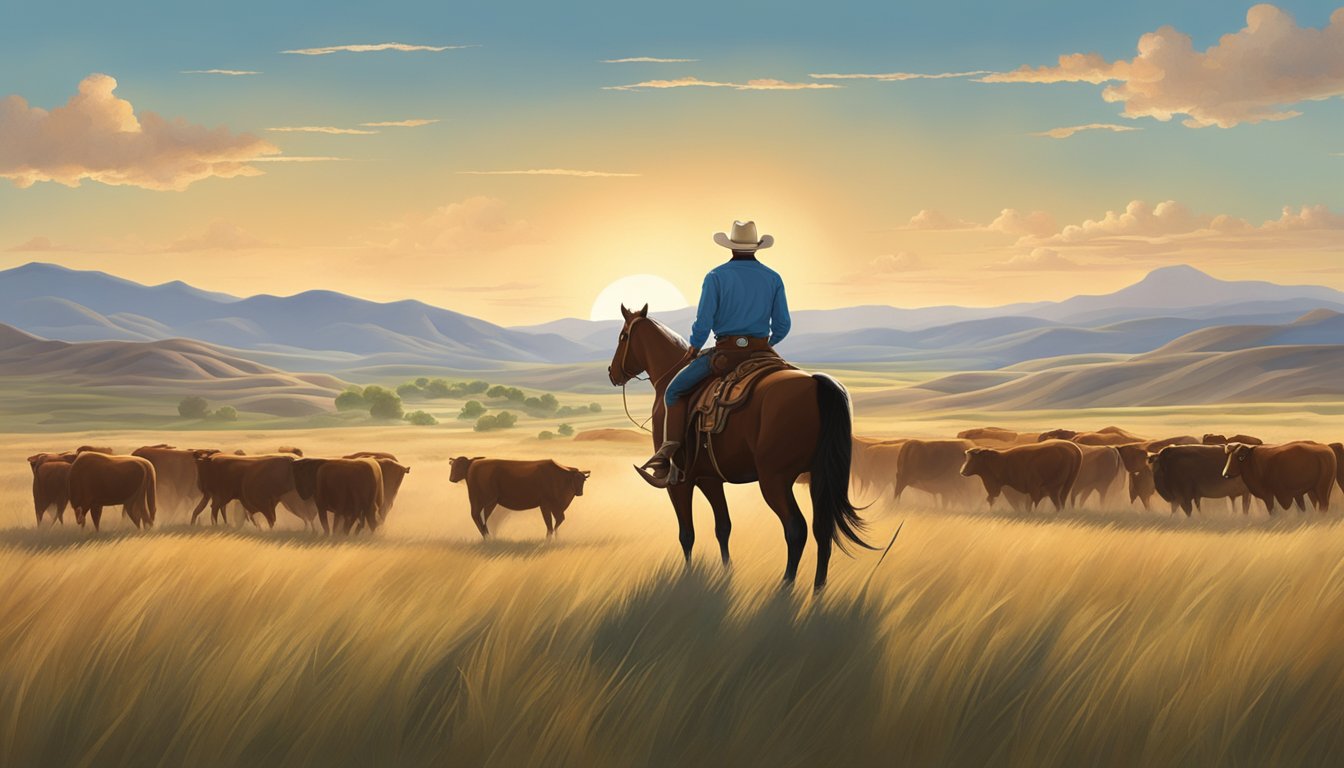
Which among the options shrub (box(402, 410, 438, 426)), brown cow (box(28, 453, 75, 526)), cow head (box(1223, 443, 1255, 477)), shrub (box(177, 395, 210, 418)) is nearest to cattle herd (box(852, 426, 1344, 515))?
cow head (box(1223, 443, 1255, 477))

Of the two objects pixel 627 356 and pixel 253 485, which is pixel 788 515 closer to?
pixel 627 356

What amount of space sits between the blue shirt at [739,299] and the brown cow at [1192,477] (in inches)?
452

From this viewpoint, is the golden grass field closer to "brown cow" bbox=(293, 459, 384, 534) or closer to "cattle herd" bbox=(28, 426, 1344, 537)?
"brown cow" bbox=(293, 459, 384, 534)

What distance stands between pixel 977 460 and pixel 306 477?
11.8m

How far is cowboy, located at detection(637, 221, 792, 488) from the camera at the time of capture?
1067 cm

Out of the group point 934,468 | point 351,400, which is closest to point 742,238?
point 934,468

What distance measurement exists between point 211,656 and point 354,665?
0.88 m

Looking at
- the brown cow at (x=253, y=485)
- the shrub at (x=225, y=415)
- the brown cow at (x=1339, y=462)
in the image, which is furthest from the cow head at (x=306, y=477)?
the shrub at (x=225, y=415)

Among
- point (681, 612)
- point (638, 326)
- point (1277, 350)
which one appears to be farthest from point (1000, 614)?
point (1277, 350)

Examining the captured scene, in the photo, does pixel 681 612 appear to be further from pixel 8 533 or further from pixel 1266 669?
pixel 8 533

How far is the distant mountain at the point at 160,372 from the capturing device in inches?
5192

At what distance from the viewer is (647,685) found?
6.04 m

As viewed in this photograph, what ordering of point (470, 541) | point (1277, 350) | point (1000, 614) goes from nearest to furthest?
point (1000, 614) → point (470, 541) → point (1277, 350)

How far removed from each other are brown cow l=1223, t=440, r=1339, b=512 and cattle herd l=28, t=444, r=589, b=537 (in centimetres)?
1082
